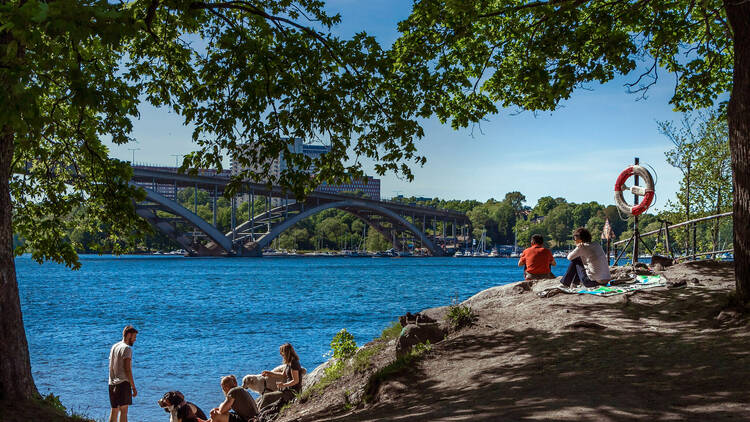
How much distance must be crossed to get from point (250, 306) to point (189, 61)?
25.2 metres

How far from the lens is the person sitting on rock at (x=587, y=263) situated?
9219mm

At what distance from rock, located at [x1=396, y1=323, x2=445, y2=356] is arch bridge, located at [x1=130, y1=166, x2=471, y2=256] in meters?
39.4

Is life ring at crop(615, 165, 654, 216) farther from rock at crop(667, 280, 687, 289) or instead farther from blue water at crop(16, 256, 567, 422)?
blue water at crop(16, 256, 567, 422)

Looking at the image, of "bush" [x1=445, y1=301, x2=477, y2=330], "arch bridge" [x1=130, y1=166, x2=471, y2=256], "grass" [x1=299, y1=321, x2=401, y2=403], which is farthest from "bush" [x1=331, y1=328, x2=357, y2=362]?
"arch bridge" [x1=130, y1=166, x2=471, y2=256]

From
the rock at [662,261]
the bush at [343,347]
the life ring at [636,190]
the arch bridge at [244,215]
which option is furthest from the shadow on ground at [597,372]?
the arch bridge at [244,215]

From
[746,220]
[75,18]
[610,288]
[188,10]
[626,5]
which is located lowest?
[610,288]

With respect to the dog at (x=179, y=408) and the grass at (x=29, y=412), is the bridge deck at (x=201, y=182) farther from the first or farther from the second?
the grass at (x=29, y=412)

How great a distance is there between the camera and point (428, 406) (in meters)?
5.11

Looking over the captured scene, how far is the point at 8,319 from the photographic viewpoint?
6.34m

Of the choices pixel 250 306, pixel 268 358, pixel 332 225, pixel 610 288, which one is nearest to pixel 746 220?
pixel 610 288

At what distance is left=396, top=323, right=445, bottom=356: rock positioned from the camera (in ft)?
24.5

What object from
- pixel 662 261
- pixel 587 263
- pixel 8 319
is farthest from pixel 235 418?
pixel 662 261

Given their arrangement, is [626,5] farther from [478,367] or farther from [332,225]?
[332,225]

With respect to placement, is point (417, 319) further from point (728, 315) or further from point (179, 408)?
point (728, 315)
